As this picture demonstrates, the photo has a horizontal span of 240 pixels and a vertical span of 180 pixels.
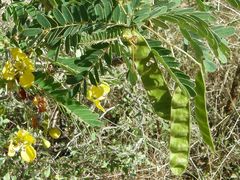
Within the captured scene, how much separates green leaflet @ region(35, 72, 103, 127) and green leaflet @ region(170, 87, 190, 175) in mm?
243

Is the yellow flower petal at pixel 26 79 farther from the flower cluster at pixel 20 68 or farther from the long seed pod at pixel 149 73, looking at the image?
the long seed pod at pixel 149 73

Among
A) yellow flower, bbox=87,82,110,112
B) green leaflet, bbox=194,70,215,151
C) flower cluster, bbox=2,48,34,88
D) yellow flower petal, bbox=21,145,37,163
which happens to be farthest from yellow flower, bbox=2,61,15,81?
green leaflet, bbox=194,70,215,151

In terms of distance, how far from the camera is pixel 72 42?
3.51 feet

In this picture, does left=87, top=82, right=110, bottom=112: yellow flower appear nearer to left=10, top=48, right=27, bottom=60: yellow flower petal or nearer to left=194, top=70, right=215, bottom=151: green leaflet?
left=10, top=48, right=27, bottom=60: yellow flower petal

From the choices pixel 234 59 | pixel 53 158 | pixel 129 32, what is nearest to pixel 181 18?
pixel 129 32

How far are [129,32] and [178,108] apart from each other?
7.8 inches

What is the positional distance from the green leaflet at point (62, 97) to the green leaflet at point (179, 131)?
24cm

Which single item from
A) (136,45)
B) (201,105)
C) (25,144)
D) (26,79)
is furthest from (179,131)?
(25,144)

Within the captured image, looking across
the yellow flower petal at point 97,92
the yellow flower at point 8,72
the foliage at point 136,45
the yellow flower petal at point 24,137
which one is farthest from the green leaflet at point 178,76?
the yellow flower petal at point 24,137

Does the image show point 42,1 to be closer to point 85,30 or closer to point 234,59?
point 85,30

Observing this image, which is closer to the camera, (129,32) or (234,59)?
(129,32)

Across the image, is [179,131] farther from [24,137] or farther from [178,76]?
[24,137]

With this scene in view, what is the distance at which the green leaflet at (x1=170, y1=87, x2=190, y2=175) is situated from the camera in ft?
3.42

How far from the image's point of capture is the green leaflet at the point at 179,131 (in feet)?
3.42
